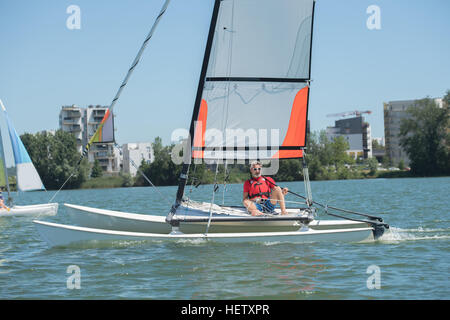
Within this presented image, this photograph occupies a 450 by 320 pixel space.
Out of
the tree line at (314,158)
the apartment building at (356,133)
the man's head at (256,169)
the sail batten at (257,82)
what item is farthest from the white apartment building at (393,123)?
the man's head at (256,169)

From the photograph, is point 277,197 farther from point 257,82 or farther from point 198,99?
point 198,99

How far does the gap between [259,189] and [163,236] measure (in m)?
2.12

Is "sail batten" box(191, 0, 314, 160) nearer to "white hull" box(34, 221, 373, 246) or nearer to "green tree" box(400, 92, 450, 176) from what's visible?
"white hull" box(34, 221, 373, 246)

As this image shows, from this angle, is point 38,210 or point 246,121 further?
point 38,210

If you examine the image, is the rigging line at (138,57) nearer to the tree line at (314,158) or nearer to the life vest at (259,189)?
the life vest at (259,189)

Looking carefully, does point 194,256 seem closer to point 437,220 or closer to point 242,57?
point 242,57

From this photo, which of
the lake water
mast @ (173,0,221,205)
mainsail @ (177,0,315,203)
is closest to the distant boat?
the lake water

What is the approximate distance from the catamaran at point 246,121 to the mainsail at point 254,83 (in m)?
0.02

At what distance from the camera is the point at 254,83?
10641mm

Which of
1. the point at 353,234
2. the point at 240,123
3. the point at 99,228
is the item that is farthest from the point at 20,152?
the point at 353,234

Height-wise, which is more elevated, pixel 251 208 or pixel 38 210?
pixel 251 208

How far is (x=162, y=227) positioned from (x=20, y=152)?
559 inches

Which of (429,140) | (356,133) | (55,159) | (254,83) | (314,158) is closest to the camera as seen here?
(254,83)

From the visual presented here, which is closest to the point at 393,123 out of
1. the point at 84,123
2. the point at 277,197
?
the point at 84,123
